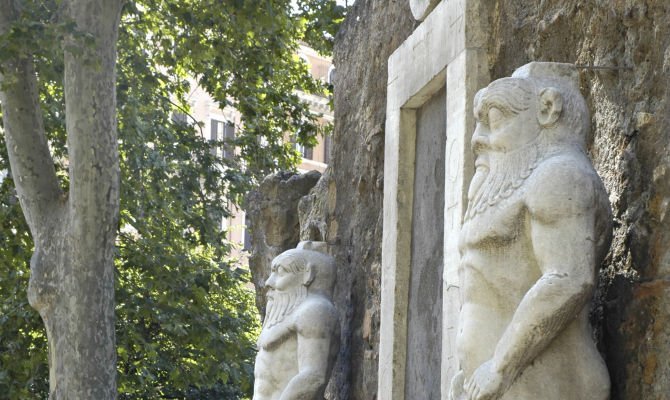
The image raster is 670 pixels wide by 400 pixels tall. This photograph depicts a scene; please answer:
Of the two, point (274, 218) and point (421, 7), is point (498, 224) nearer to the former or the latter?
point (421, 7)

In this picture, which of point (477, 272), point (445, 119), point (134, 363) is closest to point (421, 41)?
point (445, 119)

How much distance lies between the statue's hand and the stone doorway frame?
1.59m

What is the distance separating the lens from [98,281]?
13008 millimetres

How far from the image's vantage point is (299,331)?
8.86 meters

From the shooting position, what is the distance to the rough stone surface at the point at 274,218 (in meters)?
12.0

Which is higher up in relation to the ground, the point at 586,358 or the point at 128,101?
the point at 128,101

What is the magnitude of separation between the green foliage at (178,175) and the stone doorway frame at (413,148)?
6592 millimetres

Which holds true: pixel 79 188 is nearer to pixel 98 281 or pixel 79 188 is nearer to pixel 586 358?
pixel 98 281

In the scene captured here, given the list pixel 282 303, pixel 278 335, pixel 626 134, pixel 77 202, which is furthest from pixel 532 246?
pixel 77 202

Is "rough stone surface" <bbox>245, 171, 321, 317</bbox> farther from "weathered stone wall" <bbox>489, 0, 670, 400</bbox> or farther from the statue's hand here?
the statue's hand

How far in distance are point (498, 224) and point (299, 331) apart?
11.8ft

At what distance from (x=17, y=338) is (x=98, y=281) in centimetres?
385

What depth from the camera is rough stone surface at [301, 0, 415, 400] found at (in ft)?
30.8

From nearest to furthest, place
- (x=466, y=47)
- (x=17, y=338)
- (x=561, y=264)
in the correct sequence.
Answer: (x=561, y=264) < (x=466, y=47) < (x=17, y=338)
